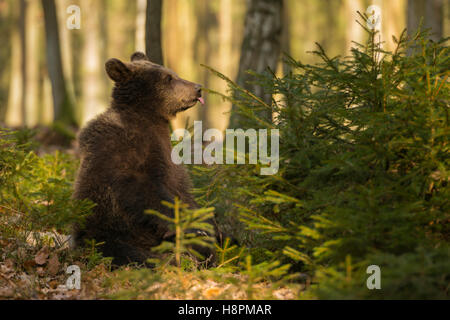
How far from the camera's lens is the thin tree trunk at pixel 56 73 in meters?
15.7

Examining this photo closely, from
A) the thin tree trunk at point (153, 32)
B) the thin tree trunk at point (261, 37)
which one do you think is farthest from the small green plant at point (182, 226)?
the thin tree trunk at point (261, 37)

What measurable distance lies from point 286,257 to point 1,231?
3109mm

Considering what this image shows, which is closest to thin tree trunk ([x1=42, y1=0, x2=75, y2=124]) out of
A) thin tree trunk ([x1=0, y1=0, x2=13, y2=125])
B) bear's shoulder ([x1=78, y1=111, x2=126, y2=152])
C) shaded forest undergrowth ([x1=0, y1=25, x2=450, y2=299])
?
bear's shoulder ([x1=78, y1=111, x2=126, y2=152])

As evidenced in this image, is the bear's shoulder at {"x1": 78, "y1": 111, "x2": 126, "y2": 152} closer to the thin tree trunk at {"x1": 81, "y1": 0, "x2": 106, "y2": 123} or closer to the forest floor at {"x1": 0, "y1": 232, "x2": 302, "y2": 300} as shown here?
the forest floor at {"x1": 0, "y1": 232, "x2": 302, "y2": 300}

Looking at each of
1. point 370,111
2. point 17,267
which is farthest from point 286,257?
point 17,267

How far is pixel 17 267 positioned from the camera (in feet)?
15.2

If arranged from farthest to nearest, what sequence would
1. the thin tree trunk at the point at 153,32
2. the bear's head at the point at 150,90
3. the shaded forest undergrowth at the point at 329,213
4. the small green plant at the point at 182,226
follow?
1. the thin tree trunk at the point at 153,32
2. the bear's head at the point at 150,90
3. the small green plant at the point at 182,226
4. the shaded forest undergrowth at the point at 329,213

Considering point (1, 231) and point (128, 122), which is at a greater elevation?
point (128, 122)

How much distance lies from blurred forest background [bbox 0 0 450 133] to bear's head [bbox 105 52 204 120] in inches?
34.1

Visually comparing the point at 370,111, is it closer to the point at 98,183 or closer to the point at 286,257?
the point at 286,257

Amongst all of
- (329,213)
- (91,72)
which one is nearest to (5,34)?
(91,72)

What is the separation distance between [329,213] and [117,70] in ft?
9.42

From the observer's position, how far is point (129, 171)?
16.5 feet

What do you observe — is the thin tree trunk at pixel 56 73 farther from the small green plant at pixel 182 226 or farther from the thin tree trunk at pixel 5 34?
the thin tree trunk at pixel 5 34
